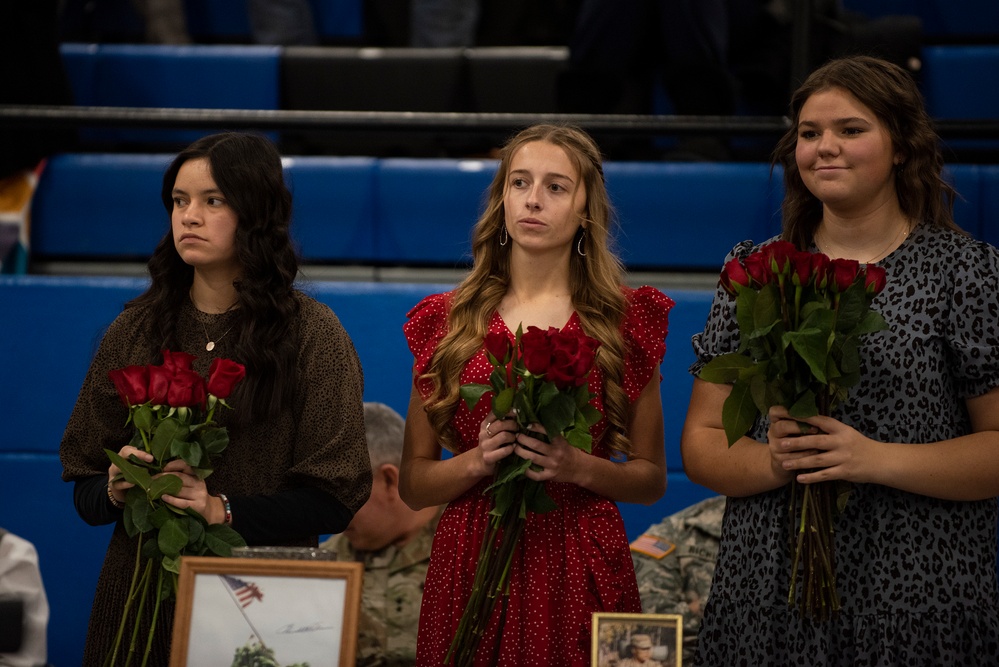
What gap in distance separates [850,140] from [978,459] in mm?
482

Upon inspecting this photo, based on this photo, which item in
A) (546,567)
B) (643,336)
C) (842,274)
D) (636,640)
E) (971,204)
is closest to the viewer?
(636,640)

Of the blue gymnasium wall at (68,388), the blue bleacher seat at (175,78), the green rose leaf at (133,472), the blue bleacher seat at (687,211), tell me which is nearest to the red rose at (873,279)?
the green rose leaf at (133,472)

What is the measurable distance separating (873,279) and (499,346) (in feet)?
1.55

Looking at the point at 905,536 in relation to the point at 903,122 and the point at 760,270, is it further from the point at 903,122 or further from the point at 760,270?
the point at 903,122

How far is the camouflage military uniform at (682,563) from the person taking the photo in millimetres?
2705

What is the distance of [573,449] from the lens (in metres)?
1.76

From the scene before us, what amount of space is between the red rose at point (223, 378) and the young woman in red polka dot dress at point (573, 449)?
1.34ft

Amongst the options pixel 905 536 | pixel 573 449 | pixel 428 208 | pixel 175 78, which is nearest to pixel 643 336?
pixel 573 449

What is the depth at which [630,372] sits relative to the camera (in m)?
1.98

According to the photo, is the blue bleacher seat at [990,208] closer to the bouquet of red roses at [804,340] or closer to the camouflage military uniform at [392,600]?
the camouflage military uniform at [392,600]

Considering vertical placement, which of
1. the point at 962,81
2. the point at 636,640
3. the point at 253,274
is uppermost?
the point at 962,81

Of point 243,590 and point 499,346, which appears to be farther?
point 499,346

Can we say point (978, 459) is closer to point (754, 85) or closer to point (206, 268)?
point (206, 268)

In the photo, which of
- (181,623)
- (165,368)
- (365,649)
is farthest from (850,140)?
(365,649)
